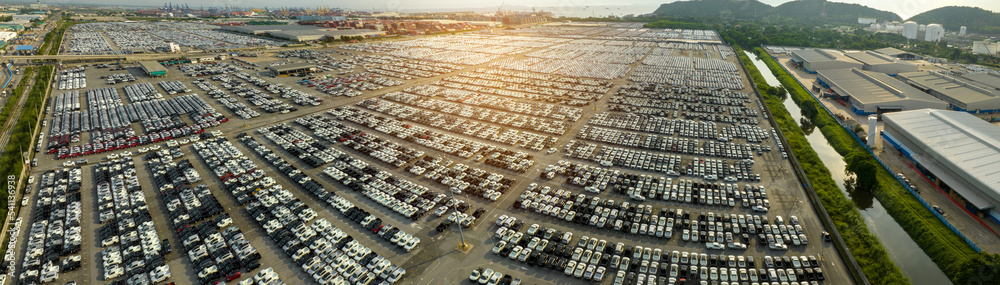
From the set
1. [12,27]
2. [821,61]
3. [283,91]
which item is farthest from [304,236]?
[12,27]

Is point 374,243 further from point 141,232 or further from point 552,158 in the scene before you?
point 552,158

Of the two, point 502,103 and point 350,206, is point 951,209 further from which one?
point 502,103

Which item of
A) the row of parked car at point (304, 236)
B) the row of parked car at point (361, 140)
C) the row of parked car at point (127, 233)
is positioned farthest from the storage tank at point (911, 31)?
the row of parked car at point (127, 233)

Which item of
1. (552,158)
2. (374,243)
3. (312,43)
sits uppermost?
(312,43)

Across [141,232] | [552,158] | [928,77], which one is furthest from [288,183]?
[928,77]

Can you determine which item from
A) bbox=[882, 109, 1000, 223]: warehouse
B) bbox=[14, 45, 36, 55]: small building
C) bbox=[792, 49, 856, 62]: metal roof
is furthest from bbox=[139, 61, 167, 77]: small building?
bbox=[792, 49, 856, 62]: metal roof

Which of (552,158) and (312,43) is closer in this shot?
(552,158)
